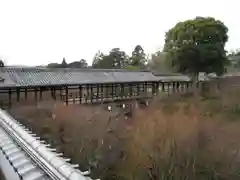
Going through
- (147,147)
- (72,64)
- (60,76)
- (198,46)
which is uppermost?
(198,46)

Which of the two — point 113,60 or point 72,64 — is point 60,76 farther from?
point 72,64

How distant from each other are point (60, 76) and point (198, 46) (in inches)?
427

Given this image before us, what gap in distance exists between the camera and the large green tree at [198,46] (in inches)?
827

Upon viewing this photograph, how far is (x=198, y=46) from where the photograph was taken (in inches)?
834

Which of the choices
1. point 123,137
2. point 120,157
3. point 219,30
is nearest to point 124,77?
point 219,30

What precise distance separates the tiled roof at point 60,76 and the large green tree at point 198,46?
3.20 m

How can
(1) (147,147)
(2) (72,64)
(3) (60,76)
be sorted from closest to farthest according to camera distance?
(1) (147,147), (3) (60,76), (2) (72,64)

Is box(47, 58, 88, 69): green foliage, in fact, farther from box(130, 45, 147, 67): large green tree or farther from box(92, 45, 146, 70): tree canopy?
box(130, 45, 147, 67): large green tree

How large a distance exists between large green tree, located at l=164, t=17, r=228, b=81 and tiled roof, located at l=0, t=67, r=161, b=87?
320 centimetres

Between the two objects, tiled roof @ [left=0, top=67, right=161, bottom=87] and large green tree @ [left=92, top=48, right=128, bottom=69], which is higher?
large green tree @ [left=92, top=48, right=128, bottom=69]

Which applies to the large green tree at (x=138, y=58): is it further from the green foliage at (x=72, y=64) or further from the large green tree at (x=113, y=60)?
the green foliage at (x=72, y=64)

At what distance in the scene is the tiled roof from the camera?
13.4 metres

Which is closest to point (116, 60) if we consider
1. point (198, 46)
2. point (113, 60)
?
point (113, 60)

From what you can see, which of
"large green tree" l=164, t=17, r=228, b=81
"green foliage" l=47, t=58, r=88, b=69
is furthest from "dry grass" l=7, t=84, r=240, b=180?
"green foliage" l=47, t=58, r=88, b=69
